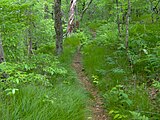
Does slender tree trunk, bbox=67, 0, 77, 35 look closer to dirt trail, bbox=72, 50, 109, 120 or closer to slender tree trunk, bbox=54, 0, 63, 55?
slender tree trunk, bbox=54, 0, 63, 55

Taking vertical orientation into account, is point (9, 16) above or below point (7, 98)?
above

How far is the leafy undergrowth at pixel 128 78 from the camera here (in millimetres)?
4914

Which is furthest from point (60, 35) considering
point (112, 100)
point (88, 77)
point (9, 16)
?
point (112, 100)

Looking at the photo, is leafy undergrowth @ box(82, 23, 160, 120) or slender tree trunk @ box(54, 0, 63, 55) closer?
leafy undergrowth @ box(82, 23, 160, 120)

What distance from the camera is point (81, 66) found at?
1002 cm

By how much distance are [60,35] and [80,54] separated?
2.38 m

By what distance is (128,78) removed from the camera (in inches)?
277

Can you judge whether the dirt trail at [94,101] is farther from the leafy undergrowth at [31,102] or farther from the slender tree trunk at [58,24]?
the slender tree trunk at [58,24]

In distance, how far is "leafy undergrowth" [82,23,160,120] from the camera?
491 centimetres

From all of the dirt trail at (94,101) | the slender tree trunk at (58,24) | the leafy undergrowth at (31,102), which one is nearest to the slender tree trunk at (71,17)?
the slender tree trunk at (58,24)

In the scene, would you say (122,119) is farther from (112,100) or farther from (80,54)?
(80,54)

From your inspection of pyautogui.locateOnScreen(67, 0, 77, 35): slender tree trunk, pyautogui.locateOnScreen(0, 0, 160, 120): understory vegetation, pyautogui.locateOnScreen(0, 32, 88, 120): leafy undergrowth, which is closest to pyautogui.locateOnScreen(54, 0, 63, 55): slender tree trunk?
pyautogui.locateOnScreen(0, 0, 160, 120): understory vegetation

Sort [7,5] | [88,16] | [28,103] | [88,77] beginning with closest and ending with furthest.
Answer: [28,103] → [7,5] → [88,77] → [88,16]

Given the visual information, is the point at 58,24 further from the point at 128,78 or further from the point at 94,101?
the point at 94,101
